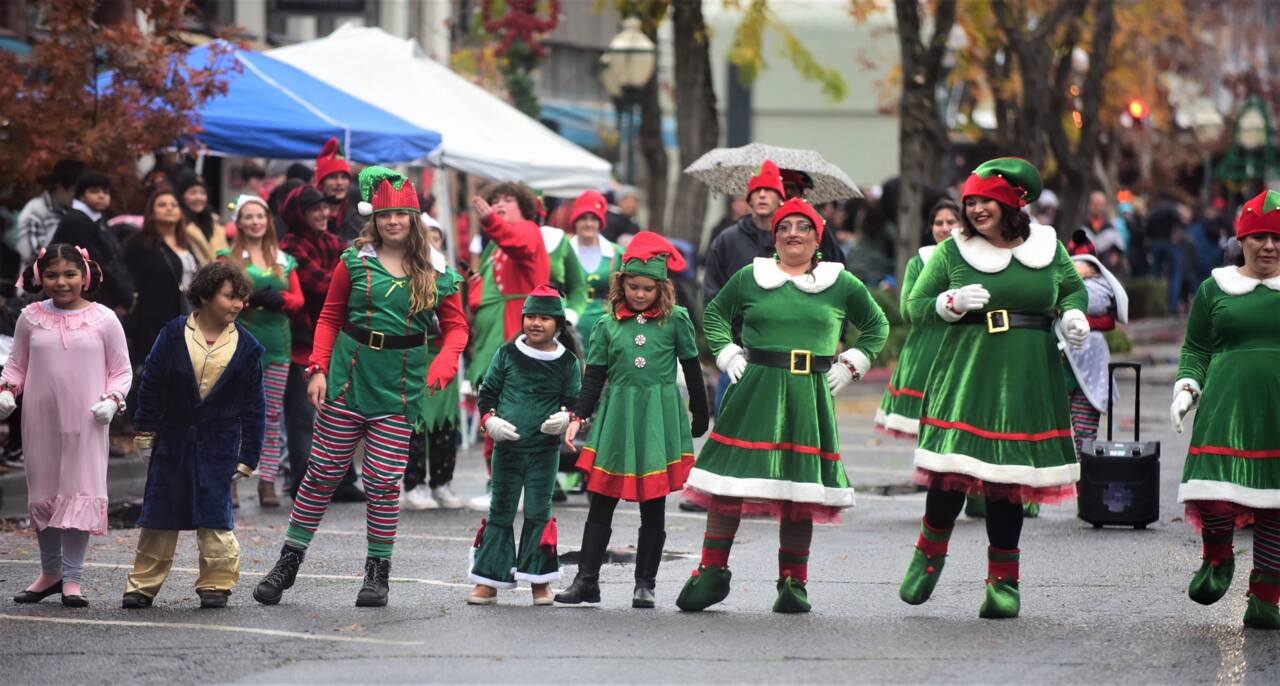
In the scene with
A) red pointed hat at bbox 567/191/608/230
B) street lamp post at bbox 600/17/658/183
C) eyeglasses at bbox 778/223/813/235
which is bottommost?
eyeglasses at bbox 778/223/813/235

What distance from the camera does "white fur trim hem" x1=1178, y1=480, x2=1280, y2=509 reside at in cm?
799

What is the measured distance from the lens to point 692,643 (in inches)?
298

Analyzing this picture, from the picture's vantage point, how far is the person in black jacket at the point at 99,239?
1247 cm

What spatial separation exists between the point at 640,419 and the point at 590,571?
2.20ft

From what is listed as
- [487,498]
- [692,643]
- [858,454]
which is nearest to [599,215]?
[487,498]

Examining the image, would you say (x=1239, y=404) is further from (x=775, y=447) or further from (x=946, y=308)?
(x=775, y=447)

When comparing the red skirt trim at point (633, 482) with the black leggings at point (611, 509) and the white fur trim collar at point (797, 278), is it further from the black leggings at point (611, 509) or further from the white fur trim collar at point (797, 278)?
the white fur trim collar at point (797, 278)

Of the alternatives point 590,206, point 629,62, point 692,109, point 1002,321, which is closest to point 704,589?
point 1002,321

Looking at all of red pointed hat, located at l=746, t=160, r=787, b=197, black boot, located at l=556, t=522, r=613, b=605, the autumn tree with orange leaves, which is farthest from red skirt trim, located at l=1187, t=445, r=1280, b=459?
the autumn tree with orange leaves

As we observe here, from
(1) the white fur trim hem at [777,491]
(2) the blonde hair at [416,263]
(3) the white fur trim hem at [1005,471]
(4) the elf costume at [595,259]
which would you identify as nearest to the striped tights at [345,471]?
(2) the blonde hair at [416,263]

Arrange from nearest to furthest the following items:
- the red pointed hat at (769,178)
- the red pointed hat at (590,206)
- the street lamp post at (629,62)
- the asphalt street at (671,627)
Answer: the asphalt street at (671,627) → the red pointed hat at (769,178) → the red pointed hat at (590,206) → the street lamp post at (629,62)

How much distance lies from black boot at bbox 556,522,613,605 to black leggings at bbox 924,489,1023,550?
137 cm

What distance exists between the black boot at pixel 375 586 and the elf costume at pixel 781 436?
1264 millimetres

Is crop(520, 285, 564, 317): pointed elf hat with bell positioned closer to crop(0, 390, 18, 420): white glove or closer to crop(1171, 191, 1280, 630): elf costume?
crop(0, 390, 18, 420): white glove
